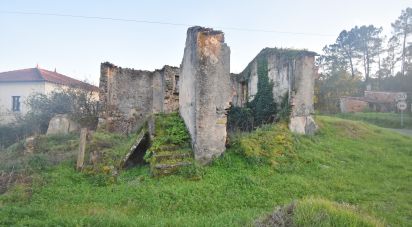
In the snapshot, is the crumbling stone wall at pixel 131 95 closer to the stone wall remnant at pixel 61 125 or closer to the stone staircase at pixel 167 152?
the stone wall remnant at pixel 61 125

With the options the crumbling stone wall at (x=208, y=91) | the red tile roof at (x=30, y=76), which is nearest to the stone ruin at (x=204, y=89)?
the crumbling stone wall at (x=208, y=91)

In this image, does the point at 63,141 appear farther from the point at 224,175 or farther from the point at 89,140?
the point at 224,175

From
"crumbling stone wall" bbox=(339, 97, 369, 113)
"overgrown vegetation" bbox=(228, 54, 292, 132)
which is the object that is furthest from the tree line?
"overgrown vegetation" bbox=(228, 54, 292, 132)

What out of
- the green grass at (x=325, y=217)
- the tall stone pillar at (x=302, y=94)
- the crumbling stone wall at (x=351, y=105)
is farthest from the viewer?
the crumbling stone wall at (x=351, y=105)

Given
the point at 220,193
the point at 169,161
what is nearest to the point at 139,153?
the point at 169,161

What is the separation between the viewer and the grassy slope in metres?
5.25

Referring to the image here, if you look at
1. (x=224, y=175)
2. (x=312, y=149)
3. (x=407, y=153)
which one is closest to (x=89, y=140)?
(x=224, y=175)

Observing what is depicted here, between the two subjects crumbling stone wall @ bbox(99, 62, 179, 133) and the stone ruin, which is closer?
the stone ruin

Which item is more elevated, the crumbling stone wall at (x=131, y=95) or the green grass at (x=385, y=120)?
the crumbling stone wall at (x=131, y=95)

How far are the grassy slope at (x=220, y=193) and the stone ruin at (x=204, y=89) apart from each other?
1194 mm

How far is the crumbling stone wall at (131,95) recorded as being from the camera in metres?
15.1

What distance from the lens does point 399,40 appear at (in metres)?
41.2

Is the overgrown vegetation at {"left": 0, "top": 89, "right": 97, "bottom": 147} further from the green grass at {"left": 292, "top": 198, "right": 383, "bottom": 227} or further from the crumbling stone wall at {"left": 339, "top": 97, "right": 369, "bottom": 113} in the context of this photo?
the crumbling stone wall at {"left": 339, "top": 97, "right": 369, "bottom": 113}

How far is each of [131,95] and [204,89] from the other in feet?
27.2
